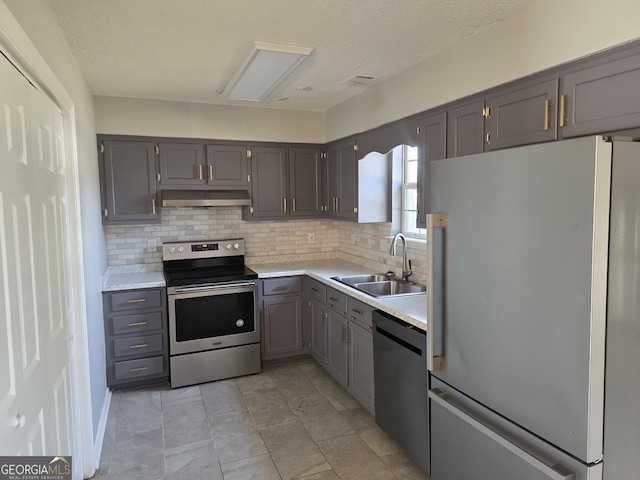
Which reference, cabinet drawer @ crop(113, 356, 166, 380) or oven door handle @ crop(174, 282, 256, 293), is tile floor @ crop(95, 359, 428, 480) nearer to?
cabinet drawer @ crop(113, 356, 166, 380)

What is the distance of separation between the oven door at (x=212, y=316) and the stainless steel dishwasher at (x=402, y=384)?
142 cm

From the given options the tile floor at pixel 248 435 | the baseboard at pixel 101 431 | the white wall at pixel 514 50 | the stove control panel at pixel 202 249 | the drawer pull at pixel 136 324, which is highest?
the white wall at pixel 514 50

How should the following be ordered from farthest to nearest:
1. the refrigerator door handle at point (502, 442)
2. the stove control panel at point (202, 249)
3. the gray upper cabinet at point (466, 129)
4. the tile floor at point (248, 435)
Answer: the stove control panel at point (202, 249)
the tile floor at point (248, 435)
the gray upper cabinet at point (466, 129)
the refrigerator door handle at point (502, 442)

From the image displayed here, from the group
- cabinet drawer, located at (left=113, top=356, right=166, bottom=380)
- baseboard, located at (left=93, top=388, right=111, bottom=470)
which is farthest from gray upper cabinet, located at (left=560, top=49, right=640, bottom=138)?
cabinet drawer, located at (left=113, top=356, right=166, bottom=380)

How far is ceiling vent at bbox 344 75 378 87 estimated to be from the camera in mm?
3227

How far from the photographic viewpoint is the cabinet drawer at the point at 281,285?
156 inches

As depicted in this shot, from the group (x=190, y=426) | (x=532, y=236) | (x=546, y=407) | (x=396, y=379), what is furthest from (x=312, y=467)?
(x=532, y=236)

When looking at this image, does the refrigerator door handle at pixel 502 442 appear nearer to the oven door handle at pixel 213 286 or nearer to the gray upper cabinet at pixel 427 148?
the gray upper cabinet at pixel 427 148

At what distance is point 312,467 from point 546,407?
61.0 inches

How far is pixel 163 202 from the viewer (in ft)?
12.3

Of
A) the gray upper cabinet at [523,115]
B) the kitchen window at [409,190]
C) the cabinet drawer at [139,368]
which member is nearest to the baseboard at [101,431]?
the cabinet drawer at [139,368]

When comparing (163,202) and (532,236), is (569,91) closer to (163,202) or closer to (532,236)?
(532,236)

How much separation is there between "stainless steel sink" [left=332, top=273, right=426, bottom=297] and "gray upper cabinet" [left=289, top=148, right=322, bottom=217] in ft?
3.42

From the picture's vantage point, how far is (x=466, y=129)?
2.46m
